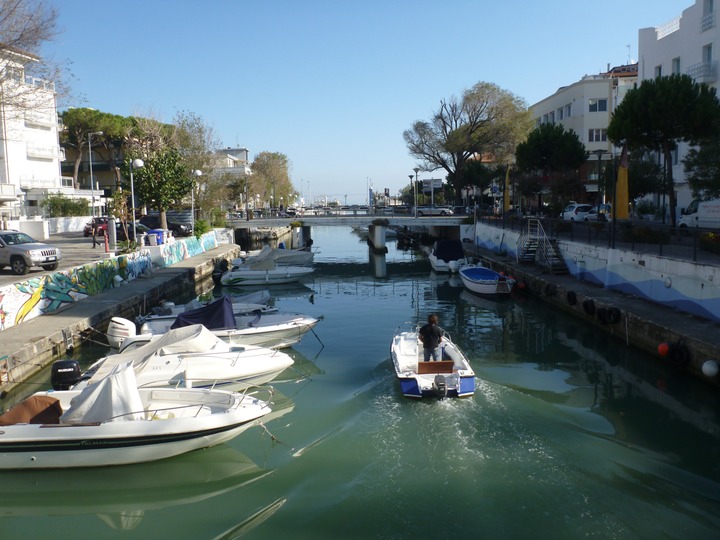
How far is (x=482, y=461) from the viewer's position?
451 inches

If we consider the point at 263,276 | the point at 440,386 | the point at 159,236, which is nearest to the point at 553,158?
the point at 263,276

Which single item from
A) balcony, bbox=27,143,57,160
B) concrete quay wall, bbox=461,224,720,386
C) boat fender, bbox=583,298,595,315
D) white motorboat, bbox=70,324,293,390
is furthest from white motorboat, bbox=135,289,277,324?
balcony, bbox=27,143,57,160

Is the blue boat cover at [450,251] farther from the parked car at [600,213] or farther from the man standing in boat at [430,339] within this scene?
the man standing in boat at [430,339]

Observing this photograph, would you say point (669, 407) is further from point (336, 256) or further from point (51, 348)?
point (336, 256)

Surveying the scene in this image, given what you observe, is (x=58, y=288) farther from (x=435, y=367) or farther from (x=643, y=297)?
(x=643, y=297)

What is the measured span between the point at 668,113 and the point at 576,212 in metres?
21.0

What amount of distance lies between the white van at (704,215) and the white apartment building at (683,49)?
418 inches

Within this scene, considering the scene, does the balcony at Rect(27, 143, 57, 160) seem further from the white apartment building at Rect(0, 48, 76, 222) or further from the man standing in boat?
the man standing in boat

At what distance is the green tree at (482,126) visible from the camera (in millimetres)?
71438

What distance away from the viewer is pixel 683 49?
4291 centimetres

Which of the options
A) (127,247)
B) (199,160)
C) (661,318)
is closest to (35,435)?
(661,318)

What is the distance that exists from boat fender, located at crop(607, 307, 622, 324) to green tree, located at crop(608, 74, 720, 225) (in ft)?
37.6

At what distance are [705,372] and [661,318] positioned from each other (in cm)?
445

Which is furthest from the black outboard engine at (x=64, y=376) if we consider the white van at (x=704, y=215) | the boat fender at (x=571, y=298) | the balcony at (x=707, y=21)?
the balcony at (x=707, y=21)
